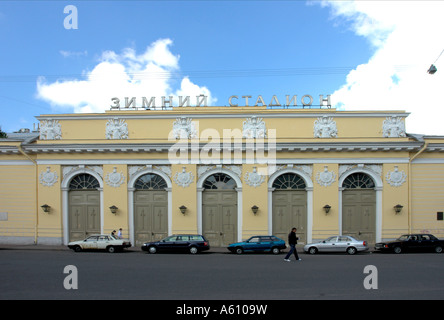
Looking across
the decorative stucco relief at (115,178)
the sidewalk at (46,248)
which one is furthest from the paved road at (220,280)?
the decorative stucco relief at (115,178)

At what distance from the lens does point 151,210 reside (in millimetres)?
21078

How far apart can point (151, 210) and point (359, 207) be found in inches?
525

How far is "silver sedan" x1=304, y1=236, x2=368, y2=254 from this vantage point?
58.5 feet

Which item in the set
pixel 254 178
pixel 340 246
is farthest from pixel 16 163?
pixel 340 246

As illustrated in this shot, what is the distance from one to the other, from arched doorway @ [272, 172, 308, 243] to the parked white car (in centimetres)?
934

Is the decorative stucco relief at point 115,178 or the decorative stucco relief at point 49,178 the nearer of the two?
the decorative stucco relief at point 115,178

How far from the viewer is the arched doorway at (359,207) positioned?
20.8 m

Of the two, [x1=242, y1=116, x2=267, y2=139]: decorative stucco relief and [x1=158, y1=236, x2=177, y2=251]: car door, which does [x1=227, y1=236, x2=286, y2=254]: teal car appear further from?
[x1=242, y1=116, x2=267, y2=139]: decorative stucco relief

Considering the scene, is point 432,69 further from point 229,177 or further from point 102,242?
point 102,242

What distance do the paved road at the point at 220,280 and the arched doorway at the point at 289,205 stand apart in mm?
6205

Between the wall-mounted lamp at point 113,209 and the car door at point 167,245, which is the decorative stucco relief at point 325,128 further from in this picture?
the wall-mounted lamp at point 113,209

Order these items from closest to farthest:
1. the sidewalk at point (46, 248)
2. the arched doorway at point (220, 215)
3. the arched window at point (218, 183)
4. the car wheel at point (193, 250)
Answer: the car wheel at point (193, 250)
the sidewalk at point (46, 248)
the arched doorway at point (220, 215)
the arched window at point (218, 183)

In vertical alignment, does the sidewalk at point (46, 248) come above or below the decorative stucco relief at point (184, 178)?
below
